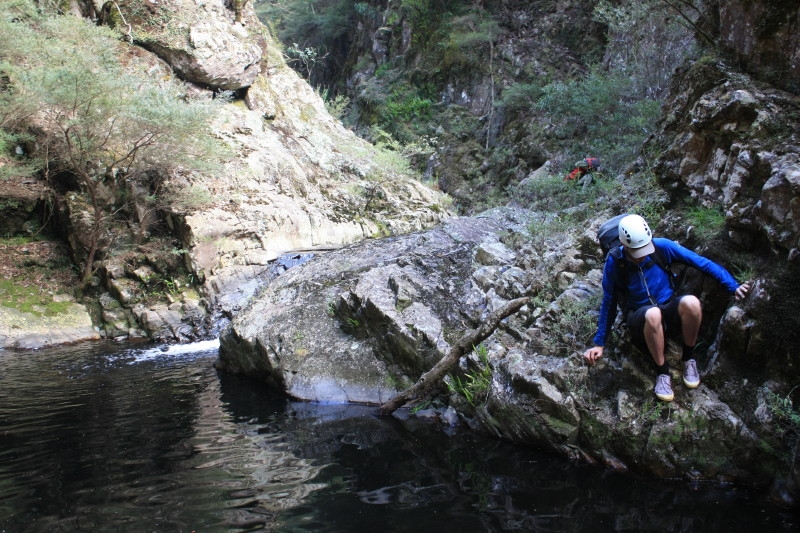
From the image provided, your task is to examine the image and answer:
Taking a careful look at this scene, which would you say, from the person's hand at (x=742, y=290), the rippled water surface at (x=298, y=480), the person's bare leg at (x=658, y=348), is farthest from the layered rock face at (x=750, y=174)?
the rippled water surface at (x=298, y=480)

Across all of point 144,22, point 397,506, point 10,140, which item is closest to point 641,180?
point 397,506


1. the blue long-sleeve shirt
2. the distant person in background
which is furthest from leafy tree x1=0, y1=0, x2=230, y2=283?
the blue long-sleeve shirt

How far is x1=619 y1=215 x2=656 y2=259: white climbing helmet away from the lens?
158 inches

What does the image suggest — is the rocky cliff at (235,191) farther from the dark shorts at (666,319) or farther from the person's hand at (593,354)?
the dark shorts at (666,319)

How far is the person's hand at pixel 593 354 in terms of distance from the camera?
4453 millimetres

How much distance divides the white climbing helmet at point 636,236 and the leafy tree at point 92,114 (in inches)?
471

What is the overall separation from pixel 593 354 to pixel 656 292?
0.82 m

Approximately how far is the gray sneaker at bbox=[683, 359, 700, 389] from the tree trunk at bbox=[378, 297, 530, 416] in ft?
5.88

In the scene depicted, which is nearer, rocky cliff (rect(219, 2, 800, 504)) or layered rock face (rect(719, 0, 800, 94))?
rocky cliff (rect(219, 2, 800, 504))

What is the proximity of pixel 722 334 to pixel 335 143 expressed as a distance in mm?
18243

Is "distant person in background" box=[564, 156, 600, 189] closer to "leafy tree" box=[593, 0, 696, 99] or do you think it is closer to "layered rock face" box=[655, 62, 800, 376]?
"leafy tree" box=[593, 0, 696, 99]

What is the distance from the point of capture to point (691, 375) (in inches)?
158

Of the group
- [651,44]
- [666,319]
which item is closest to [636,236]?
[666,319]

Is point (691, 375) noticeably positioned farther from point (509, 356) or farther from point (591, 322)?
point (509, 356)
